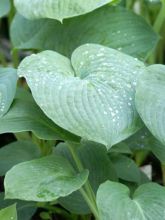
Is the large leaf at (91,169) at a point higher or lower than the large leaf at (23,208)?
higher

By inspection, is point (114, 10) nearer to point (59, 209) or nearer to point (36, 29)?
point (36, 29)

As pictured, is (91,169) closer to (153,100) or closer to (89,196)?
(89,196)

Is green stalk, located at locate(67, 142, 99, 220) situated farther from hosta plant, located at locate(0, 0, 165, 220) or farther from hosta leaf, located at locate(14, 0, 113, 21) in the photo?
hosta leaf, located at locate(14, 0, 113, 21)

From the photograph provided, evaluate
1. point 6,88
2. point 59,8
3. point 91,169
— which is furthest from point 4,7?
point 91,169

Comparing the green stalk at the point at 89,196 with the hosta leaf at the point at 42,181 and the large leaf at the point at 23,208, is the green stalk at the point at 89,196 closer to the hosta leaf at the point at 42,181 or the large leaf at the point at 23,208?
the hosta leaf at the point at 42,181

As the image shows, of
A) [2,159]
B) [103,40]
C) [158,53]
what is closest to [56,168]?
[2,159]

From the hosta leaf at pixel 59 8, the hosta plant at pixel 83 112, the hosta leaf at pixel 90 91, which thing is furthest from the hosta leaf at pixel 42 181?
the hosta leaf at pixel 59 8
